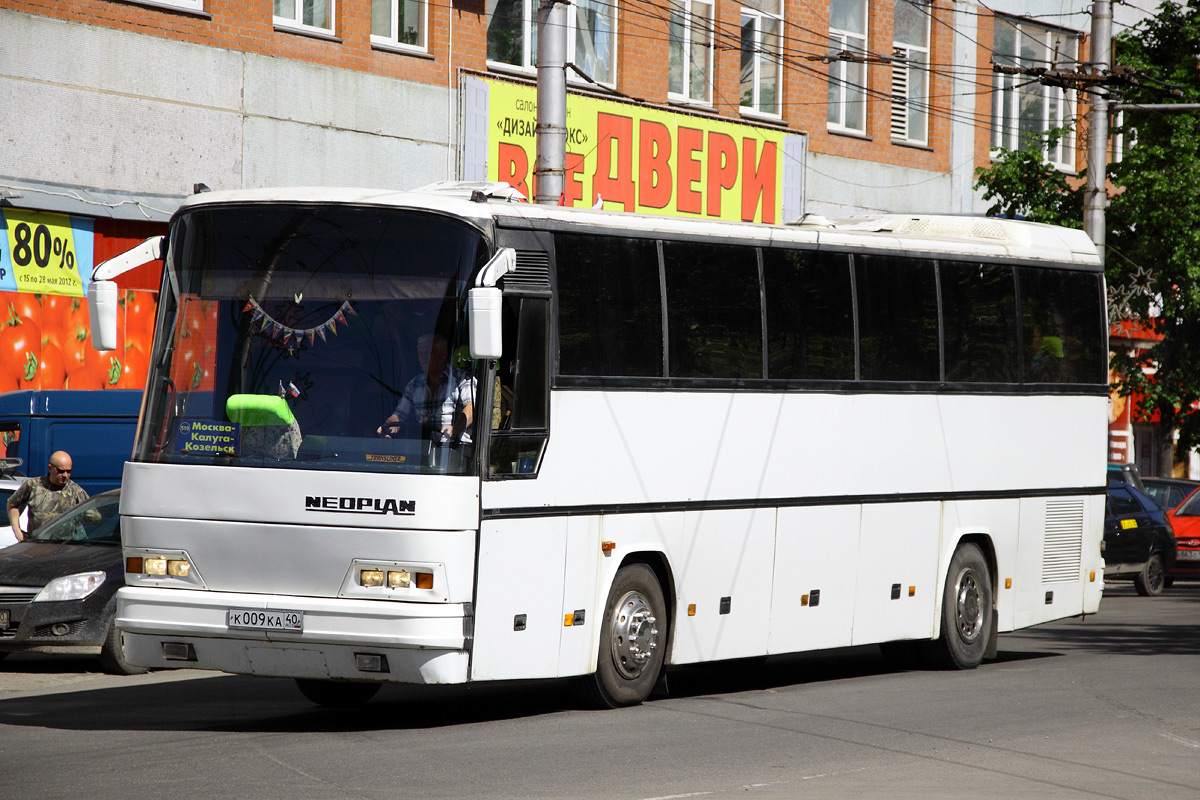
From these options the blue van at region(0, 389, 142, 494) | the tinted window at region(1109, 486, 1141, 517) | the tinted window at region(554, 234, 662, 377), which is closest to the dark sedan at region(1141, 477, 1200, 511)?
the tinted window at region(1109, 486, 1141, 517)

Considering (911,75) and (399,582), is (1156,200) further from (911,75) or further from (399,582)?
(399,582)

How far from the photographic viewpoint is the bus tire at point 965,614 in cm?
1433

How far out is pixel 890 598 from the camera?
13.6 m

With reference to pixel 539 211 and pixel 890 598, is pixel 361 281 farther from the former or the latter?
pixel 890 598

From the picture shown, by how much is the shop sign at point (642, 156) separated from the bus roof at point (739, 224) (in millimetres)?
9292

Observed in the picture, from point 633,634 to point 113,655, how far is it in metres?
4.56

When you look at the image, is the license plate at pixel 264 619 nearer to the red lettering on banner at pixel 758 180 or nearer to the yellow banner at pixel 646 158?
the yellow banner at pixel 646 158

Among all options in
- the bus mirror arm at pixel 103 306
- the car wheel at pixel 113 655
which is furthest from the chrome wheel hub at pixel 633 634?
the car wheel at pixel 113 655

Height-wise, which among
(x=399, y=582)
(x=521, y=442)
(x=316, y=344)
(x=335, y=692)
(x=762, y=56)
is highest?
(x=762, y=56)

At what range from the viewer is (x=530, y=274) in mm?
10578

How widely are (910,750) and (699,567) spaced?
8.02 ft

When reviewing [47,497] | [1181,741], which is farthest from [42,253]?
[1181,741]

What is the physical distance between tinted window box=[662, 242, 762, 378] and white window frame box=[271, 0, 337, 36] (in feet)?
38.2

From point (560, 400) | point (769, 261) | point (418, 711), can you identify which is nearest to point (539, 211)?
point (560, 400)
